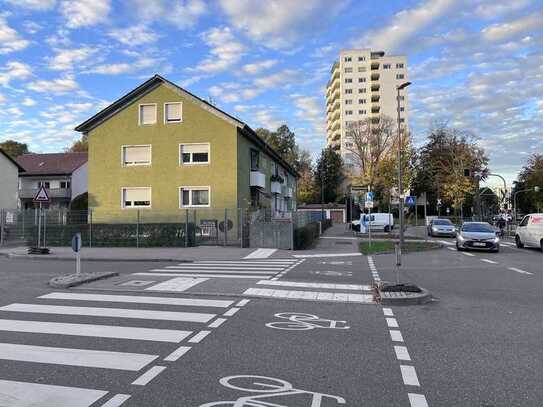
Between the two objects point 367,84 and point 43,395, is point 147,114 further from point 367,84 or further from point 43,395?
point 367,84

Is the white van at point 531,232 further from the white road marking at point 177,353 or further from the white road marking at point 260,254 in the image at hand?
the white road marking at point 177,353

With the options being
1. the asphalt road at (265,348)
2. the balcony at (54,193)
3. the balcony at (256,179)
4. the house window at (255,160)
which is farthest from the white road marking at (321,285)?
the balcony at (54,193)

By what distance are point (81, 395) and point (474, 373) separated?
13.0ft

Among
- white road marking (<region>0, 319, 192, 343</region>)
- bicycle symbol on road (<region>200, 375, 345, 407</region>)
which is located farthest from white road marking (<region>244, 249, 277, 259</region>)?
bicycle symbol on road (<region>200, 375, 345, 407</region>)

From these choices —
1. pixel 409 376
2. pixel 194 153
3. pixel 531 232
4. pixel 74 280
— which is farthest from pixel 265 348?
pixel 194 153

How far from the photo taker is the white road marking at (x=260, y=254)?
65.6 feet

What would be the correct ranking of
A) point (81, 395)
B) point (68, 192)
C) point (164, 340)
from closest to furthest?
point (81, 395)
point (164, 340)
point (68, 192)

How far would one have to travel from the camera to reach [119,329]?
701 cm

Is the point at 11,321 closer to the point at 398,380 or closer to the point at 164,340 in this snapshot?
the point at 164,340

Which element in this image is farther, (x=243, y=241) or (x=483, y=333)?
(x=243, y=241)

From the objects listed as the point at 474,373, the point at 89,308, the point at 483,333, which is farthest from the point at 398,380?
the point at 89,308

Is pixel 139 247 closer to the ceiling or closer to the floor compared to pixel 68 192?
closer to the floor

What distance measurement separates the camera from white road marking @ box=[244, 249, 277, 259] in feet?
65.6

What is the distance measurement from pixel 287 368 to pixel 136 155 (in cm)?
2911
